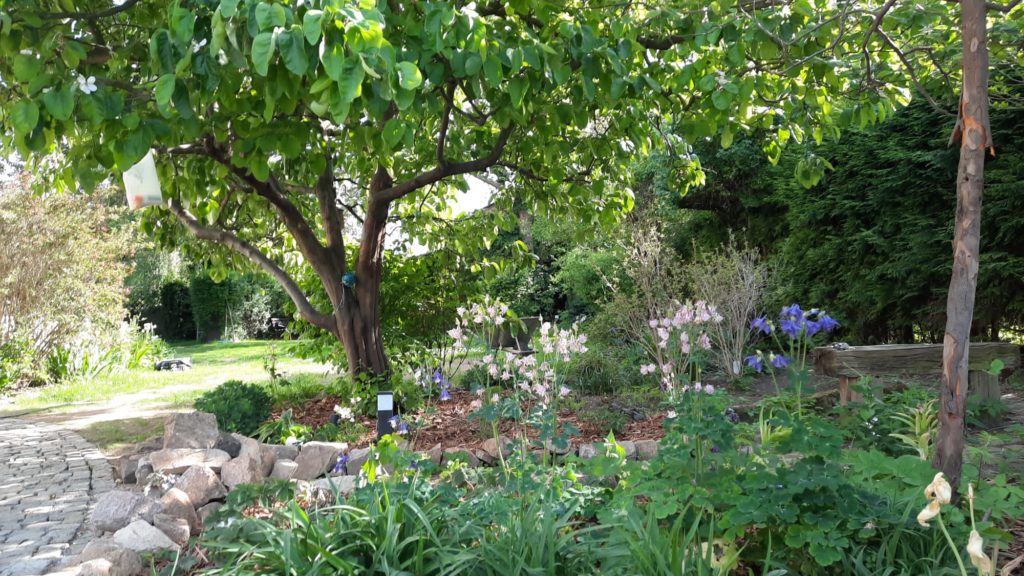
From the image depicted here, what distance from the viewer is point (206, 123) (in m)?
3.60

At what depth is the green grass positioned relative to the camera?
7676 mm

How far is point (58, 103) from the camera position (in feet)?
7.68

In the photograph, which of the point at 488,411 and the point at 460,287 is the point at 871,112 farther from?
the point at 460,287

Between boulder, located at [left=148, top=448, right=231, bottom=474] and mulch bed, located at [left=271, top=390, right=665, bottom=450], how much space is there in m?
0.96

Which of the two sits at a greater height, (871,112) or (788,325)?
(871,112)

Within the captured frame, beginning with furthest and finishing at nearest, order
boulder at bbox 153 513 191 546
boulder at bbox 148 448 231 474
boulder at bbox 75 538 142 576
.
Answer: boulder at bbox 148 448 231 474, boulder at bbox 153 513 191 546, boulder at bbox 75 538 142 576

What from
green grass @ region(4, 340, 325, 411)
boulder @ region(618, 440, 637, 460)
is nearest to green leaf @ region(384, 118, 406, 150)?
boulder @ region(618, 440, 637, 460)

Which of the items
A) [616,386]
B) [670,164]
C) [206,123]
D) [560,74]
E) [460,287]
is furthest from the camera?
[460,287]

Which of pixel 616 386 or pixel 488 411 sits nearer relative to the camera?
pixel 488 411

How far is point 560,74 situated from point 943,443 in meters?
2.03

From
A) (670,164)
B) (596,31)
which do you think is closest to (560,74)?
(596,31)

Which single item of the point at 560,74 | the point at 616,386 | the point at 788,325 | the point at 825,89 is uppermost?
the point at 825,89

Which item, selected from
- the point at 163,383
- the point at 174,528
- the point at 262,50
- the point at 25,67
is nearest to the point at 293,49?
the point at 262,50

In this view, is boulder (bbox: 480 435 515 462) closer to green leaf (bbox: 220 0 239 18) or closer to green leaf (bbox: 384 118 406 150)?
green leaf (bbox: 384 118 406 150)
